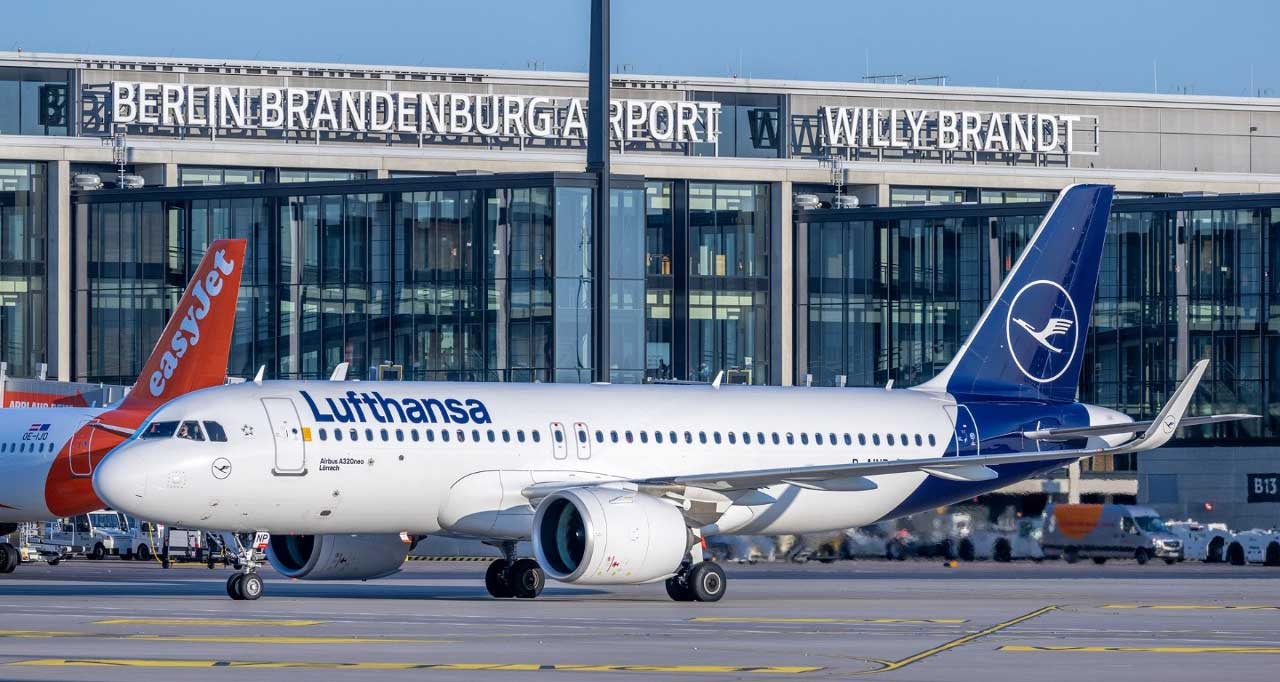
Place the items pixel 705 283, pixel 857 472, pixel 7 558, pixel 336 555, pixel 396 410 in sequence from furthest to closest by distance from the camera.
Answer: pixel 705 283 → pixel 7 558 → pixel 336 555 → pixel 857 472 → pixel 396 410

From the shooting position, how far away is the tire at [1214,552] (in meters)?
59.2


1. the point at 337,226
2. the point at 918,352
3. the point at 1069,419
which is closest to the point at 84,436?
the point at 1069,419

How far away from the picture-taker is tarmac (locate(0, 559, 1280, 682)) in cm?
2044

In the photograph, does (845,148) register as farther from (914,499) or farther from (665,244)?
(914,499)

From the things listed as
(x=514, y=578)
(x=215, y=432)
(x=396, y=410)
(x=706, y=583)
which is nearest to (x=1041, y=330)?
(x=706, y=583)

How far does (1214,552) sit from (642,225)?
2141cm

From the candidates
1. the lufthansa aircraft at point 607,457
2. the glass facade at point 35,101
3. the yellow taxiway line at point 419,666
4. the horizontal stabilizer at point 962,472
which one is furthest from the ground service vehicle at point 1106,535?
the glass facade at point 35,101

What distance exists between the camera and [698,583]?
33.9 metres

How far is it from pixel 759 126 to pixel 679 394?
65.6 metres

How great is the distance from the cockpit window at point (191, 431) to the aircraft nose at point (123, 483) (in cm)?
91

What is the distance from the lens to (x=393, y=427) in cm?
3334

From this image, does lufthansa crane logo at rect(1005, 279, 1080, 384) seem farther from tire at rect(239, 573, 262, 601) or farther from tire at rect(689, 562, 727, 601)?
tire at rect(239, 573, 262, 601)

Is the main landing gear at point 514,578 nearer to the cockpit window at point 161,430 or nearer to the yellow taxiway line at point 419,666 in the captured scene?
the cockpit window at point 161,430

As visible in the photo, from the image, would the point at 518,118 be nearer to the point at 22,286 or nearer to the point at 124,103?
the point at 124,103
